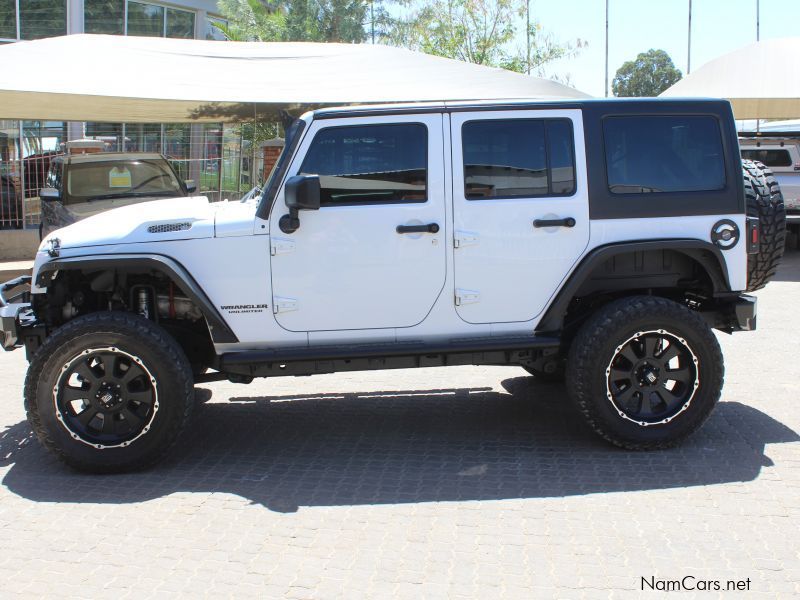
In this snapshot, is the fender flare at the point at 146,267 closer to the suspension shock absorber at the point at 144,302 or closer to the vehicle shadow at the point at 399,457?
the suspension shock absorber at the point at 144,302

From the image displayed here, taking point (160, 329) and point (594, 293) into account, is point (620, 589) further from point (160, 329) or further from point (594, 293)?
point (160, 329)

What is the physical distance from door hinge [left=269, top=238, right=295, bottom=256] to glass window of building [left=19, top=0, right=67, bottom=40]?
59.0 ft

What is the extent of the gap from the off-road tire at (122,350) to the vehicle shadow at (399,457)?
0.52 feet

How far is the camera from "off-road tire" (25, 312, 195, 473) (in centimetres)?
514

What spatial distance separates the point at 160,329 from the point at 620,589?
2.89 metres

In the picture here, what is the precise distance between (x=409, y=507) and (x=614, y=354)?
5.21ft

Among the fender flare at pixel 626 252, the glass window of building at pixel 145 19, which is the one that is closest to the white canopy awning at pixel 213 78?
the fender flare at pixel 626 252

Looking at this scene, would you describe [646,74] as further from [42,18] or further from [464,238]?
[464,238]

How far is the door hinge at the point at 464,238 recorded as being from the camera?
17.5 ft

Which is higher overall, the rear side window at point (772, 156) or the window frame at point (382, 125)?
the rear side window at point (772, 156)

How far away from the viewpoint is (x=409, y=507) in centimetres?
473

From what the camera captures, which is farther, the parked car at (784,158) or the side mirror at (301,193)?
the parked car at (784,158)

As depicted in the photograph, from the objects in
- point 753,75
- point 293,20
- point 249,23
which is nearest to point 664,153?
point 753,75

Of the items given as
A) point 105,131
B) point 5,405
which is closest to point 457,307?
point 5,405
